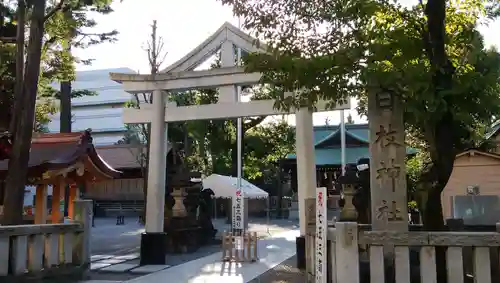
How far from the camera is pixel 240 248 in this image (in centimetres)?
1224

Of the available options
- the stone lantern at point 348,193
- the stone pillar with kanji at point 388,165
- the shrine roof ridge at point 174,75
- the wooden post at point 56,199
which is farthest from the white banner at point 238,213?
the stone pillar with kanji at point 388,165

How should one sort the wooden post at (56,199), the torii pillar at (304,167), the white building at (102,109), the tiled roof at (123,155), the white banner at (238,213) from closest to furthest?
the torii pillar at (304,167) → the wooden post at (56,199) → the white banner at (238,213) → the tiled roof at (123,155) → the white building at (102,109)

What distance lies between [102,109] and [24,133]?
2649 inches

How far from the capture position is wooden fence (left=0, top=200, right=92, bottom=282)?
7121 mm

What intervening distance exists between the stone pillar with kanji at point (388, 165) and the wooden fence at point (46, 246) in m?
5.45

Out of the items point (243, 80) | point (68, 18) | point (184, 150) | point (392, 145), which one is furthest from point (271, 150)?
point (392, 145)

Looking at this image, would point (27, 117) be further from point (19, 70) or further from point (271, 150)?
point (271, 150)

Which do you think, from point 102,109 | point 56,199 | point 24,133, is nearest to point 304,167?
point 24,133

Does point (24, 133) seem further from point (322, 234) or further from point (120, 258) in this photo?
point (120, 258)

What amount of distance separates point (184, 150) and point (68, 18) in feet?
66.2

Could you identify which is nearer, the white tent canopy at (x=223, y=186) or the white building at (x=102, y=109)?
the white tent canopy at (x=223, y=186)

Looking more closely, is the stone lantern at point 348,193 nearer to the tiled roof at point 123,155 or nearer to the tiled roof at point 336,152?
the tiled roof at point 336,152

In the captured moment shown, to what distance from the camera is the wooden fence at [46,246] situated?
23.4 ft

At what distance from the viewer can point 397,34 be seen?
5965 mm
